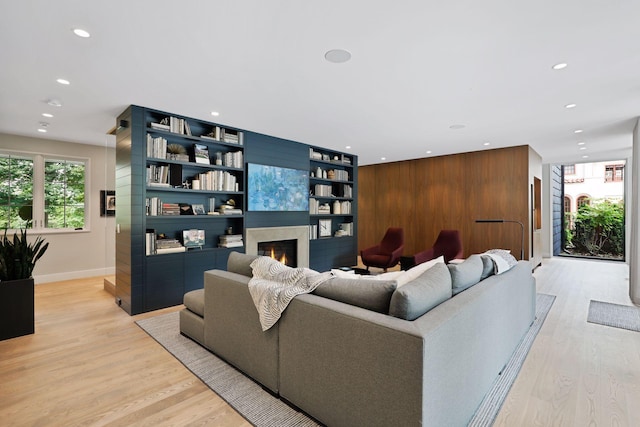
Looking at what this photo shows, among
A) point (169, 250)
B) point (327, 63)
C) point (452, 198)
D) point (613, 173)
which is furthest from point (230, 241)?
point (613, 173)

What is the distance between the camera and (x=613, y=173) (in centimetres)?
870

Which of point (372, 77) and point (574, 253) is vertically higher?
point (372, 77)

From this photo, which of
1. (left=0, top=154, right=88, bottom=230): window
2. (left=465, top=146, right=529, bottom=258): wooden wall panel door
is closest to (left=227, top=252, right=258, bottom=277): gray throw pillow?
(left=0, top=154, right=88, bottom=230): window

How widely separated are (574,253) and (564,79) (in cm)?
792

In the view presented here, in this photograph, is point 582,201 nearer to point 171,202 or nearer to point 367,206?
point 367,206

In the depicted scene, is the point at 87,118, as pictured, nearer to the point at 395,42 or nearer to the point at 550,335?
the point at 395,42

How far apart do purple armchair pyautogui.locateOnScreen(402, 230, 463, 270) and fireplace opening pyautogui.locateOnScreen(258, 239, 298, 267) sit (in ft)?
6.55

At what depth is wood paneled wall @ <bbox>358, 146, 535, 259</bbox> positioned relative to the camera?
6.03 m

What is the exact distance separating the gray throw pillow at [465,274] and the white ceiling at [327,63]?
1637 millimetres

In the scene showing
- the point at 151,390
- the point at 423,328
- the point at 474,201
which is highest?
the point at 474,201

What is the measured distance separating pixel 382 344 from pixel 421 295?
345 millimetres

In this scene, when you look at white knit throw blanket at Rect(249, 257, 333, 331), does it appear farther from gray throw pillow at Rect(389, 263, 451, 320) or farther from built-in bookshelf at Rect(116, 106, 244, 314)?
built-in bookshelf at Rect(116, 106, 244, 314)

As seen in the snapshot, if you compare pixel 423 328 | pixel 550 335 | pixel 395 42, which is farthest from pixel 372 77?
pixel 550 335

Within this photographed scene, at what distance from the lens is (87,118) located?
13.8 feet
